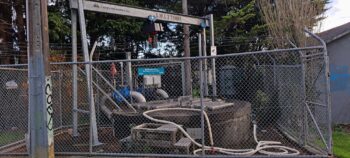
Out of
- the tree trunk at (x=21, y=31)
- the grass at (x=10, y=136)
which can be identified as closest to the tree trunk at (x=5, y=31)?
the tree trunk at (x=21, y=31)

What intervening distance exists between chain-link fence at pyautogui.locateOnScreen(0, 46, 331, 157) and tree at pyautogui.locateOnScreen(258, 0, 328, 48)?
2.95ft

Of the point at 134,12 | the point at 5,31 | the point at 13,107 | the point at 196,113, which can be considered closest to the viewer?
the point at 196,113

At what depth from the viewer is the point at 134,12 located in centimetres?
1303

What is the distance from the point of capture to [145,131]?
9.34m

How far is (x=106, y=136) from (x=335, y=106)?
24.9ft

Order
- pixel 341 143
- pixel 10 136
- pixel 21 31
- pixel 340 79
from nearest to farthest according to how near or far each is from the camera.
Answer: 1. pixel 341 143
2. pixel 10 136
3. pixel 340 79
4. pixel 21 31

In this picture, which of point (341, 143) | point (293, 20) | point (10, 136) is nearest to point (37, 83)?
point (10, 136)

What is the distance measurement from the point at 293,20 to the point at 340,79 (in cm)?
251

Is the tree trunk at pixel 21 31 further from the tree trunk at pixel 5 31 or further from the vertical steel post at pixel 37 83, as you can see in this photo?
the vertical steel post at pixel 37 83

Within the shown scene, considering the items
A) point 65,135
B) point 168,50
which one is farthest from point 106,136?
point 168,50

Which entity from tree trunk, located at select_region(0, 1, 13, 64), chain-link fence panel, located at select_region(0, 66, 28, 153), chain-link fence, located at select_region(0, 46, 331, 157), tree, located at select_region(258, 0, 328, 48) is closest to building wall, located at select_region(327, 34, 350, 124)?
tree, located at select_region(258, 0, 328, 48)

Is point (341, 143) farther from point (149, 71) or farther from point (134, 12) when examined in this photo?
point (134, 12)

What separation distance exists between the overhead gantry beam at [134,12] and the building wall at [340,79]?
15.5 ft

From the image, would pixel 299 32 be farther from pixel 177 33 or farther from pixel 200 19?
pixel 177 33
